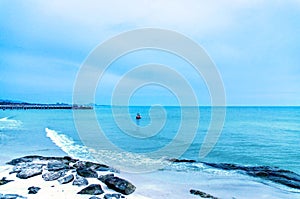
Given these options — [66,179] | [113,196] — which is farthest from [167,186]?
[66,179]

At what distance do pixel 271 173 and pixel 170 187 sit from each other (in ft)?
21.6

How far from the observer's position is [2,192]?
8.68 m

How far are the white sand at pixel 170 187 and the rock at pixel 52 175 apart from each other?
8.3 inches

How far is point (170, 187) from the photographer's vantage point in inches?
420

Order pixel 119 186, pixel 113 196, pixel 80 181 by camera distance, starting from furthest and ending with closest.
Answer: pixel 80 181, pixel 119 186, pixel 113 196

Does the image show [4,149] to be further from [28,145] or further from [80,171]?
[80,171]

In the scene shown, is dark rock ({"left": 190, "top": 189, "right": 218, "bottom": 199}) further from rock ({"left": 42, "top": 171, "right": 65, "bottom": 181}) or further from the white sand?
rock ({"left": 42, "top": 171, "right": 65, "bottom": 181})

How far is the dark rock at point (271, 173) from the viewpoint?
1253 centimetres

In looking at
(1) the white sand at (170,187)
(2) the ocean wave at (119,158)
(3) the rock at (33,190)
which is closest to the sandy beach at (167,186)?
(1) the white sand at (170,187)

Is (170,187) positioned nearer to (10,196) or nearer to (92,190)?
(92,190)

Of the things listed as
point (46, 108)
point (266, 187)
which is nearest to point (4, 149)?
point (266, 187)

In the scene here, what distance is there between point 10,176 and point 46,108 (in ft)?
403

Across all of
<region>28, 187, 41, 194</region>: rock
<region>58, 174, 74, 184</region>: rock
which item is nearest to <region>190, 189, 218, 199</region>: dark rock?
<region>58, 174, 74, 184</region>: rock

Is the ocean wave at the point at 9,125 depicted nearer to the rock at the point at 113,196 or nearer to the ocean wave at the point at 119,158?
the ocean wave at the point at 119,158
